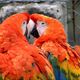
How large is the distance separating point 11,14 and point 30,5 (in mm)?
59

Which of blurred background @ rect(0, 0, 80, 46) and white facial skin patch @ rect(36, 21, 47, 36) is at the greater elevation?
blurred background @ rect(0, 0, 80, 46)

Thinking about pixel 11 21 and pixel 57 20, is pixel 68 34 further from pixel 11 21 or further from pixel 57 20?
pixel 11 21

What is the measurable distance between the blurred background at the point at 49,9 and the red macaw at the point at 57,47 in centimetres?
4

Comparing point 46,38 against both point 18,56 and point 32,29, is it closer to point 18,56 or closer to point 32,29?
point 32,29

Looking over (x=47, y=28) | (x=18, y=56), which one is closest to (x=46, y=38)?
(x=47, y=28)

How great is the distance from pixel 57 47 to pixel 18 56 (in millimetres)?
155

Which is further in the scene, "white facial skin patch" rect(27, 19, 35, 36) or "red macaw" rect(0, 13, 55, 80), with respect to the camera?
"white facial skin patch" rect(27, 19, 35, 36)

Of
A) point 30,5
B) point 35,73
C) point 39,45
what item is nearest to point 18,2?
point 30,5

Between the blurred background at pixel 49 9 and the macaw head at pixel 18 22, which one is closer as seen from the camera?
the macaw head at pixel 18 22

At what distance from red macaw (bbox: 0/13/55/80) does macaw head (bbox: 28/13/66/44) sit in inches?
1.9

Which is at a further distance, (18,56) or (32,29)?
(32,29)

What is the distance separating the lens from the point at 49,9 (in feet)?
3.96

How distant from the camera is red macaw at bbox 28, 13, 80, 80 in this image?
1.11 meters

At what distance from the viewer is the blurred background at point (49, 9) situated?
3.86ft
